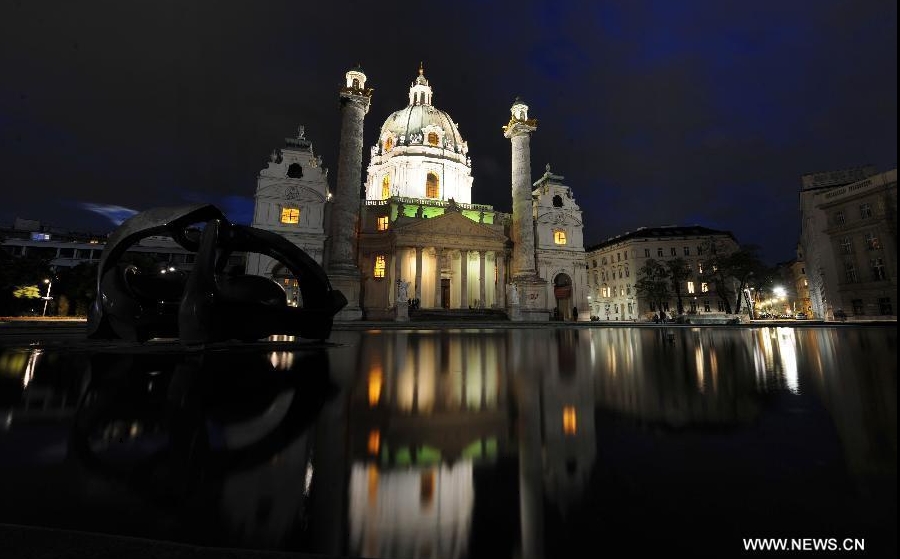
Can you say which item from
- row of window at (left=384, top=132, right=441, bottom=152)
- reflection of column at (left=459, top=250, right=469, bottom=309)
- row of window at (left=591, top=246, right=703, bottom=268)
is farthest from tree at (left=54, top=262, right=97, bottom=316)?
row of window at (left=591, top=246, right=703, bottom=268)

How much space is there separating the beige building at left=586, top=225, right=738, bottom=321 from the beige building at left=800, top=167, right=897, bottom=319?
23299mm

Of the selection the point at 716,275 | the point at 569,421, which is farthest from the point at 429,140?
the point at 569,421

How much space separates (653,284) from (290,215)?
5130 centimetres

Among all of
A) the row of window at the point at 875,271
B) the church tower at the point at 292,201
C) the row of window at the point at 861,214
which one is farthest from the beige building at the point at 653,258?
the church tower at the point at 292,201

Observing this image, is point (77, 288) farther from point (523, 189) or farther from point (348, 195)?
point (523, 189)

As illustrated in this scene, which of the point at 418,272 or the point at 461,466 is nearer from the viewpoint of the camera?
the point at 461,466

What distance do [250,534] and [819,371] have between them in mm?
5716

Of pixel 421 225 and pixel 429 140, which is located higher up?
pixel 429 140

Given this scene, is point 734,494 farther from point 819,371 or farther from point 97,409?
point 819,371

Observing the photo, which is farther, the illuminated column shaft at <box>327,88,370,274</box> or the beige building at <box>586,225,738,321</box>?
the beige building at <box>586,225,738,321</box>

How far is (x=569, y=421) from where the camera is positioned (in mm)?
2301

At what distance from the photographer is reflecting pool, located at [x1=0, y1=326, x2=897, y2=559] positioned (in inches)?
42.2

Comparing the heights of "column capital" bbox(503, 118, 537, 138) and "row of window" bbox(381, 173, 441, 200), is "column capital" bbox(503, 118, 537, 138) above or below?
above

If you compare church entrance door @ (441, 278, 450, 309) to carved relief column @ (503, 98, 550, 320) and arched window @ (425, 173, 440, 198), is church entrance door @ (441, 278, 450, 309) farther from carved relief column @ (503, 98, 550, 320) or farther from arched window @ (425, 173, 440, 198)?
arched window @ (425, 173, 440, 198)
